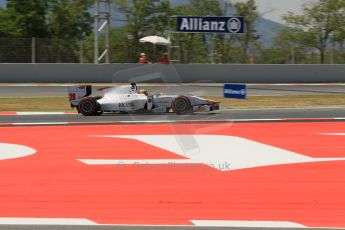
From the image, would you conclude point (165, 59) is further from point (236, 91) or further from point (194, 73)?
point (236, 91)

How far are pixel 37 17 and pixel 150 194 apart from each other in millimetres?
32374

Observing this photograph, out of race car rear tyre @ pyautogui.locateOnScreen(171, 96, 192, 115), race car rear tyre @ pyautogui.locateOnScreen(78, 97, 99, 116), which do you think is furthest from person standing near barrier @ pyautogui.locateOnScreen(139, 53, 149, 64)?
race car rear tyre @ pyautogui.locateOnScreen(171, 96, 192, 115)

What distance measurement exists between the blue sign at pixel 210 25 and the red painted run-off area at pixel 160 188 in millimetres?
21961

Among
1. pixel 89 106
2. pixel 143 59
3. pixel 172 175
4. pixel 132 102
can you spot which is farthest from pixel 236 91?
pixel 143 59

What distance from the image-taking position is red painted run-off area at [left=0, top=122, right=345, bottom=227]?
562 cm

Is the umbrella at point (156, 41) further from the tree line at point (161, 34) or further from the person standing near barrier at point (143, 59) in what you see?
the person standing near barrier at point (143, 59)

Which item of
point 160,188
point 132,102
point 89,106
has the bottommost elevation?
point 160,188

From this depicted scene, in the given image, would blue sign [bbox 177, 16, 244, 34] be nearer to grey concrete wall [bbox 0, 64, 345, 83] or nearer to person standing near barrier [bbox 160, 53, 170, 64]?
person standing near barrier [bbox 160, 53, 170, 64]

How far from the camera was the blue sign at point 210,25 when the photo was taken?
1226 inches

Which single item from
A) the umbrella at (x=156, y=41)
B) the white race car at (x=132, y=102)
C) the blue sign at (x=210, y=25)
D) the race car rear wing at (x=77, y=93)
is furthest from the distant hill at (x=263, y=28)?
the race car rear wing at (x=77, y=93)

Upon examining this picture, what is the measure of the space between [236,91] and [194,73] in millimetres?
15191

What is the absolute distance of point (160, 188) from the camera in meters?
6.69

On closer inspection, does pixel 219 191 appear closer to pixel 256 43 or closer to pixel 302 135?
pixel 302 135

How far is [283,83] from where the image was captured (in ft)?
93.2
